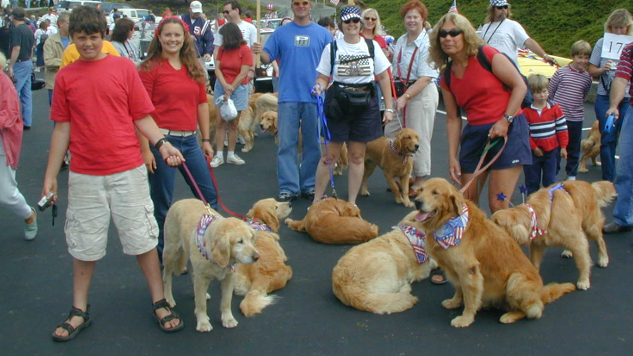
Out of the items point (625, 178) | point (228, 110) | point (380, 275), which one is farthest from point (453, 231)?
point (228, 110)

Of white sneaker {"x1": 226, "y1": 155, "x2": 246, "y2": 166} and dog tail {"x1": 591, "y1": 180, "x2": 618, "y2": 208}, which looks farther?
white sneaker {"x1": 226, "y1": 155, "x2": 246, "y2": 166}

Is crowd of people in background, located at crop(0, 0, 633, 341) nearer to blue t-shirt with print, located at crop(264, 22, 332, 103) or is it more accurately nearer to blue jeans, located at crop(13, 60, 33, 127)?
blue t-shirt with print, located at crop(264, 22, 332, 103)

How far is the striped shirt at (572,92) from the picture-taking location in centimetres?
698

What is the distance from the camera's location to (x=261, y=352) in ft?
11.7

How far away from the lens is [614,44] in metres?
6.85

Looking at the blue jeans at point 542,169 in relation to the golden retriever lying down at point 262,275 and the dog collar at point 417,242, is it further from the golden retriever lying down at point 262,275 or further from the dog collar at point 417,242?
the golden retriever lying down at point 262,275

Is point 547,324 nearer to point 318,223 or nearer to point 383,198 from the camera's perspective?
point 318,223

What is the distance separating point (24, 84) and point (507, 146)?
32.2 ft

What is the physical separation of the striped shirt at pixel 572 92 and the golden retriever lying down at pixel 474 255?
3.86m

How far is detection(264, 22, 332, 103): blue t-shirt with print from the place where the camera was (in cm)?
652

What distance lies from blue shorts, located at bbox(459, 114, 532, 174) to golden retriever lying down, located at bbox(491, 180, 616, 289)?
33 centimetres

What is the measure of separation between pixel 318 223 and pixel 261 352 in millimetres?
1943

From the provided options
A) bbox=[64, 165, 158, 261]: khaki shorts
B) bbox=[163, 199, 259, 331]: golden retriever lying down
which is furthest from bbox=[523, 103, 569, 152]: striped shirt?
bbox=[64, 165, 158, 261]: khaki shorts

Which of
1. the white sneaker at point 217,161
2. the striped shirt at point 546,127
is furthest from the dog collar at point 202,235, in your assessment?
the white sneaker at point 217,161
